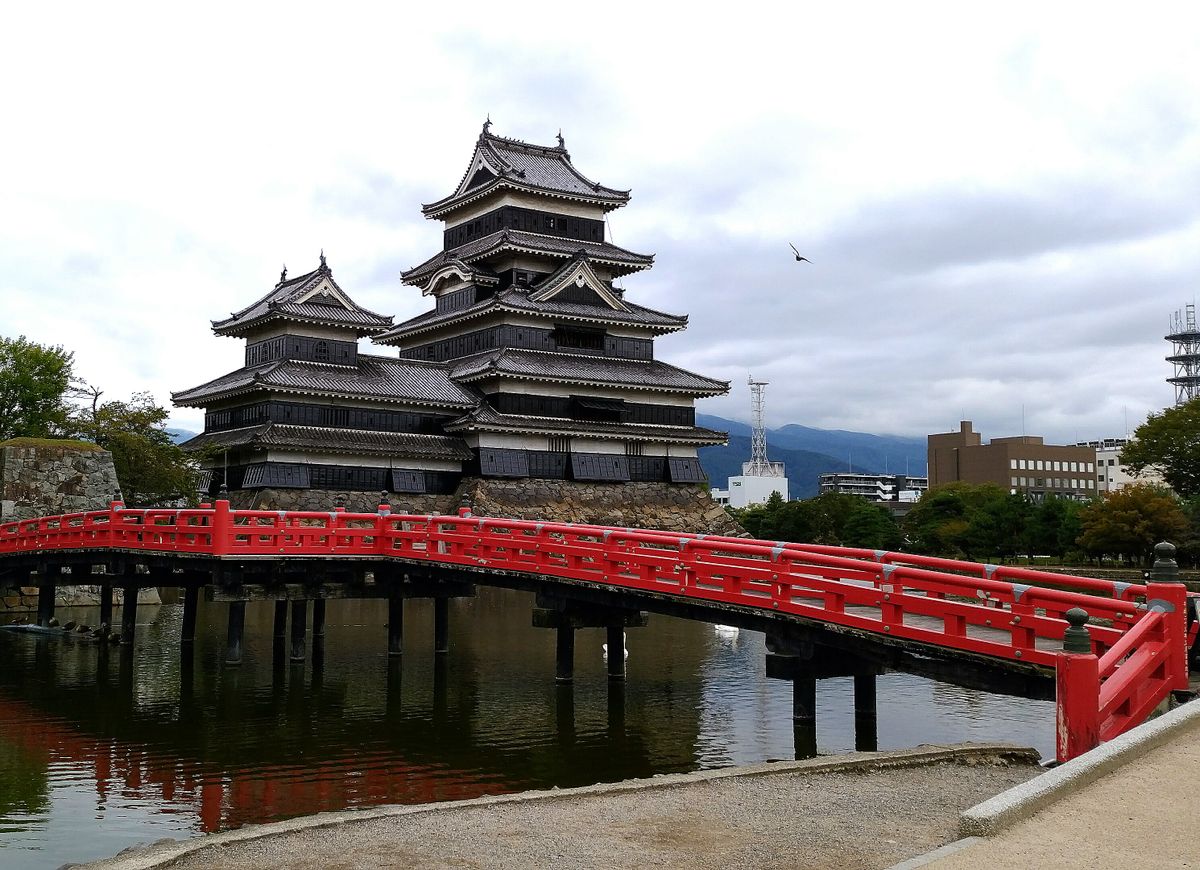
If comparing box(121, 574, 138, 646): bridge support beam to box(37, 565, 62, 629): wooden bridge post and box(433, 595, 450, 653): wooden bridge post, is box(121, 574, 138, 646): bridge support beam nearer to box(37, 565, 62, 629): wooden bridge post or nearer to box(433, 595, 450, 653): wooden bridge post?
box(37, 565, 62, 629): wooden bridge post

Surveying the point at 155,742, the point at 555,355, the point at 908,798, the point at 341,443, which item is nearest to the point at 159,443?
the point at 341,443

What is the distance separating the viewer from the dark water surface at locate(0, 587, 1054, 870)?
50.1 ft

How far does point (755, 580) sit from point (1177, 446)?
70724 mm

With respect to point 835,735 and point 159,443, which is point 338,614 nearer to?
point 159,443

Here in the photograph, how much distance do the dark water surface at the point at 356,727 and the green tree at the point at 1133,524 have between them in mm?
35472

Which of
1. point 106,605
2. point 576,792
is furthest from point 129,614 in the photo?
point 576,792

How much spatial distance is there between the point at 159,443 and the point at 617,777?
4121 cm

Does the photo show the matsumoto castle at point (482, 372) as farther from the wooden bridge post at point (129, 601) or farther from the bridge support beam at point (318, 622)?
the bridge support beam at point (318, 622)

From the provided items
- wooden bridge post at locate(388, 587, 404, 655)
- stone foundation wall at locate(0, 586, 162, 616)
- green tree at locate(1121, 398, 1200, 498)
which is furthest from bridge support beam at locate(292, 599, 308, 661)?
green tree at locate(1121, 398, 1200, 498)

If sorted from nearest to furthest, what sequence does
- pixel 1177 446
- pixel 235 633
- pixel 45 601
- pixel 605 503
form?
pixel 235 633 < pixel 45 601 < pixel 605 503 < pixel 1177 446

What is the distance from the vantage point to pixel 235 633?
2761 cm

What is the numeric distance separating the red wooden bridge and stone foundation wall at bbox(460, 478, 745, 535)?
22510mm

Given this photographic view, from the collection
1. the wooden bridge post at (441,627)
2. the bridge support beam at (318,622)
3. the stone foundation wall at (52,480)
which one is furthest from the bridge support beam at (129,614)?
the stone foundation wall at (52,480)

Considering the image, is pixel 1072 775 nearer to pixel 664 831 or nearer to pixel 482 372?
pixel 664 831
